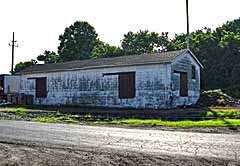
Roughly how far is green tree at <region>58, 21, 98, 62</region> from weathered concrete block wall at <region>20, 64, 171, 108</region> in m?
42.3

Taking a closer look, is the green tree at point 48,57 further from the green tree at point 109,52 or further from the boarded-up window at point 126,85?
the boarded-up window at point 126,85

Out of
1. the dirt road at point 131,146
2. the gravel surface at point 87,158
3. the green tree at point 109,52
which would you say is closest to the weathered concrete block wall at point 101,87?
the dirt road at point 131,146

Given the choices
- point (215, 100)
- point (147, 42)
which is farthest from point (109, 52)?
point (215, 100)

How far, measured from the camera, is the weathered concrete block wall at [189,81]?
107 ft

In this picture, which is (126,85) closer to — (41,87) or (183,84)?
(183,84)

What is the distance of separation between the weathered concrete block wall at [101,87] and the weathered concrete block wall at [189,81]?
1.00m

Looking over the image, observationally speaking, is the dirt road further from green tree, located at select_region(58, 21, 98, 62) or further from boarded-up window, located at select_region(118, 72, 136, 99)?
green tree, located at select_region(58, 21, 98, 62)

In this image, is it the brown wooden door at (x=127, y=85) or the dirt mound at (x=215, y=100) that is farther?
the dirt mound at (x=215, y=100)

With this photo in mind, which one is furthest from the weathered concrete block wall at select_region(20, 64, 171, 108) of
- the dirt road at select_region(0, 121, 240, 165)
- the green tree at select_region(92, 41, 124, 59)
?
the green tree at select_region(92, 41, 124, 59)

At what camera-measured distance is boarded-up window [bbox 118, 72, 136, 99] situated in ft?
111

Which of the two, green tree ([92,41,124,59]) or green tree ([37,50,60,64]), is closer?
green tree ([92,41,124,59])

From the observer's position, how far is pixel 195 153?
9.80 metres

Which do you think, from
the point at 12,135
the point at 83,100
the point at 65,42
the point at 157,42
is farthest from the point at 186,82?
the point at 65,42

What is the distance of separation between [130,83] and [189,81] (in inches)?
214
